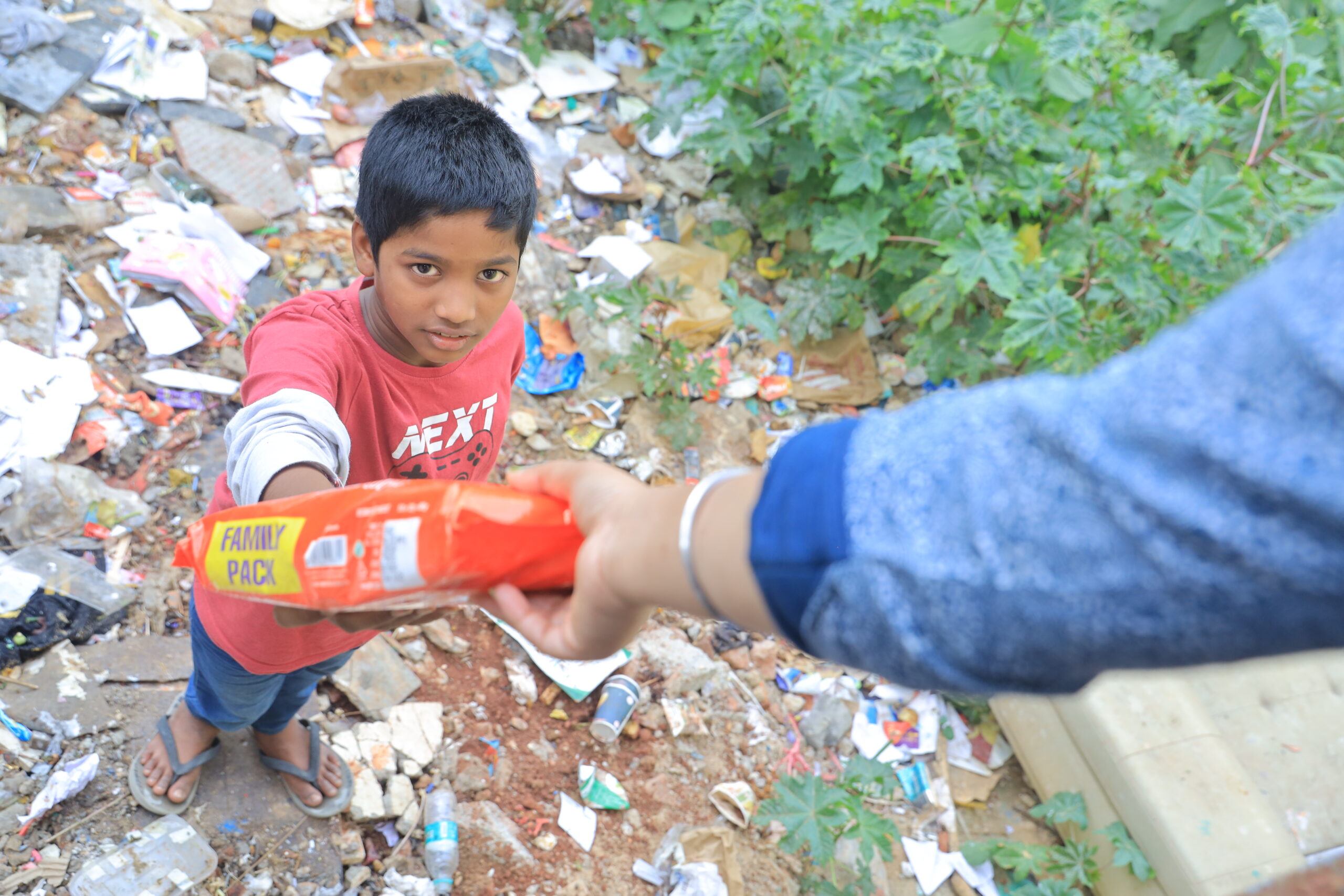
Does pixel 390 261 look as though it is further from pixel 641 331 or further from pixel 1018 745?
pixel 1018 745

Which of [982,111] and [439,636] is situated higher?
[982,111]

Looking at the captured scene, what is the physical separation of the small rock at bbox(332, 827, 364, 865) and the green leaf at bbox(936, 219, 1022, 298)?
96.2 inches

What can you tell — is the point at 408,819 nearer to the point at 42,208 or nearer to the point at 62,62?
the point at 42,208

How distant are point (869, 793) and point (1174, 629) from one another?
6.95ft

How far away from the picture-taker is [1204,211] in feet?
8.99

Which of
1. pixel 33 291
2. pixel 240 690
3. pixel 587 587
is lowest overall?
pixel 33 291

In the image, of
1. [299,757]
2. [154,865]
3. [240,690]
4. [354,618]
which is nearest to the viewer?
[354,618]

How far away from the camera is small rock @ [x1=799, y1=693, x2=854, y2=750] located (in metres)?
2.71

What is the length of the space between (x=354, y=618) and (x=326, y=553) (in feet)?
0.45

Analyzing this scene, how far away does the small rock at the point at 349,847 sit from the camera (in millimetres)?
1987

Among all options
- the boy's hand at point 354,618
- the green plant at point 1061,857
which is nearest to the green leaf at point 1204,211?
the green plant at point 1061,857

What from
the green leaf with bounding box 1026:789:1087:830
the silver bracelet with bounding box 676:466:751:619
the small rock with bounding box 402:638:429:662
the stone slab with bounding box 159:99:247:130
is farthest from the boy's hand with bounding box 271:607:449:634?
the stone slab with bounding box 159:99:247:130

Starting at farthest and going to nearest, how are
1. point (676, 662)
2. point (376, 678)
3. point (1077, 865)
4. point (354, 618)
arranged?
1. point (676, 662)
2. point (1077, 865)
3. point (376, 678)
4. point (354, 618)

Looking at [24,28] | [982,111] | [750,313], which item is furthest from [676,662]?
[24,28]
